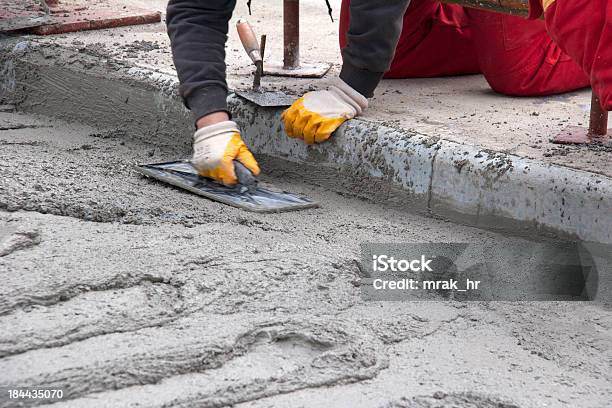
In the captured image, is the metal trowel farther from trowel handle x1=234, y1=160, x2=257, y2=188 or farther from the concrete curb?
trowel handle x1=234, y1=160, x2=257, y2=188

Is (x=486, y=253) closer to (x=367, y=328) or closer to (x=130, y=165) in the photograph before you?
(x=367, y=328)

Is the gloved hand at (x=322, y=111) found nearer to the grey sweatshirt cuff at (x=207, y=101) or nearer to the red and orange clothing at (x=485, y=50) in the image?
the grey sweatshirt cuff at (x=207, y=101)

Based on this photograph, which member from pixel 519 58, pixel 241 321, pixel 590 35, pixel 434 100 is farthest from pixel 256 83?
pixel 241 321

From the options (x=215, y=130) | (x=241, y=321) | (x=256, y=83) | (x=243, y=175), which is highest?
(x=256, y=83)

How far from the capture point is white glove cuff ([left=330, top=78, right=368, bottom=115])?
2785 mm

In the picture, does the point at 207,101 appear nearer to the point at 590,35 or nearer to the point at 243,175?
the point at 243,175

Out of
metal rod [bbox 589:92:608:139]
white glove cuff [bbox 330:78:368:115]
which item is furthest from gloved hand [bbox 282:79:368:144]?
metal rod [bbox 589:92:608:139]

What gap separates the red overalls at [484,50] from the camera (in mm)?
3096

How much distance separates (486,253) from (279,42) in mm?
1829

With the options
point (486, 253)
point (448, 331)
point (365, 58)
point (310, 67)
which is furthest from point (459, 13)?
point (448, 331)

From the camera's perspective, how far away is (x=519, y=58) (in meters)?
3.10

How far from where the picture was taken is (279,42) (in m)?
3.85

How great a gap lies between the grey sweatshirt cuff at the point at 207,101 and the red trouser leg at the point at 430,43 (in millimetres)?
743

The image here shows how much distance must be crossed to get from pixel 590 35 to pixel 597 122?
1.55 ft
